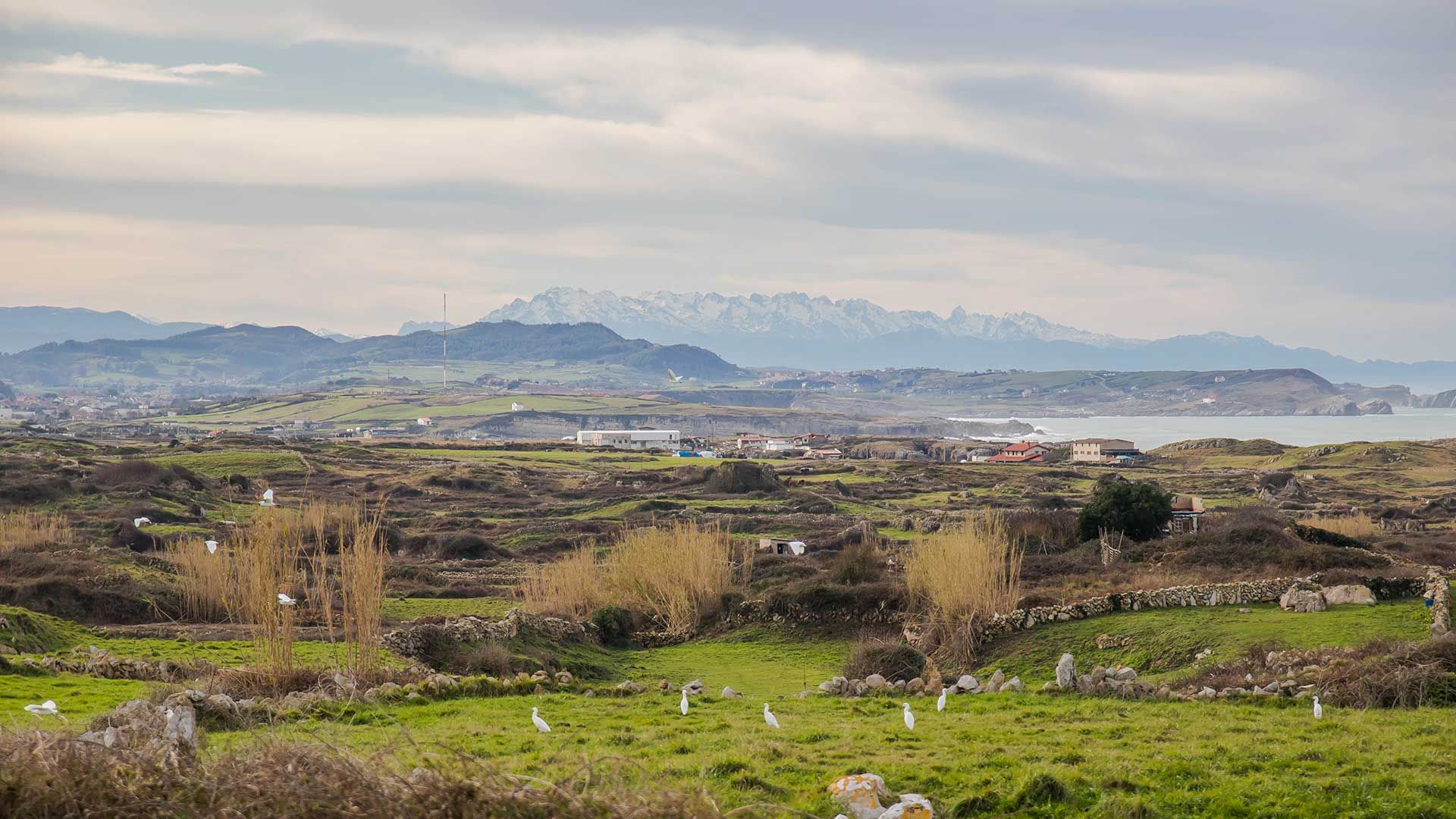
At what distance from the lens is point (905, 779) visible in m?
10.3

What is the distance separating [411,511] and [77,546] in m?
26.2

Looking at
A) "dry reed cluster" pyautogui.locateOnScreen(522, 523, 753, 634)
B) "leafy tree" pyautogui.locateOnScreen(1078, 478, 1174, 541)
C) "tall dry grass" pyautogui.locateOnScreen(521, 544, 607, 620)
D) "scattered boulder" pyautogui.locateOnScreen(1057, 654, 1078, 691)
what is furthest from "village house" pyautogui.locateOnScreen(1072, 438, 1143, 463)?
"scattered boulder" pyautogui.locateOnScreen(1057, 654, 1078, 691)

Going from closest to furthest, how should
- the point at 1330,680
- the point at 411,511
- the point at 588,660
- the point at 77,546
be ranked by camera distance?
the point at 1330,680, the point at 588,660, the point at 77,546, the point at 411,511

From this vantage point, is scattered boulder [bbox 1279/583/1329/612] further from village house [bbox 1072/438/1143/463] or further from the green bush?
village house [bbox 1072/438/1143/463]

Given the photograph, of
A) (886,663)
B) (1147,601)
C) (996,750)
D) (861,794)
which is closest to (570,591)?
(886,663)

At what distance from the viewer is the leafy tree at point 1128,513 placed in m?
33.2

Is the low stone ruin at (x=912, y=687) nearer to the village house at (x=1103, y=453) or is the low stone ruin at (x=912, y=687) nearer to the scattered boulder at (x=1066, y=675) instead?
the scattered boulder at (x=1066, y=675)

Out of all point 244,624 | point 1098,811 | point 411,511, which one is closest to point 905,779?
point 1098,811

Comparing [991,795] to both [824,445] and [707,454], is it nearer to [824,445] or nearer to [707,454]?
[707,454]

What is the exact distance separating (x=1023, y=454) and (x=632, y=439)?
5669 centimetres

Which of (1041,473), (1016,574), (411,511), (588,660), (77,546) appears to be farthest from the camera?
(1041,473)

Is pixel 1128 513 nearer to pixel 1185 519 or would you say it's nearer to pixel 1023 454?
pixel 1185 519

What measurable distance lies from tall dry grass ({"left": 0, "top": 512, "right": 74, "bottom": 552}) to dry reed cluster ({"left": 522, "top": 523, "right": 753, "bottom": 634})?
→ 1646 cm

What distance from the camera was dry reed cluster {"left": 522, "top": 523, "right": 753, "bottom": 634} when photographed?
2742 centimetres
